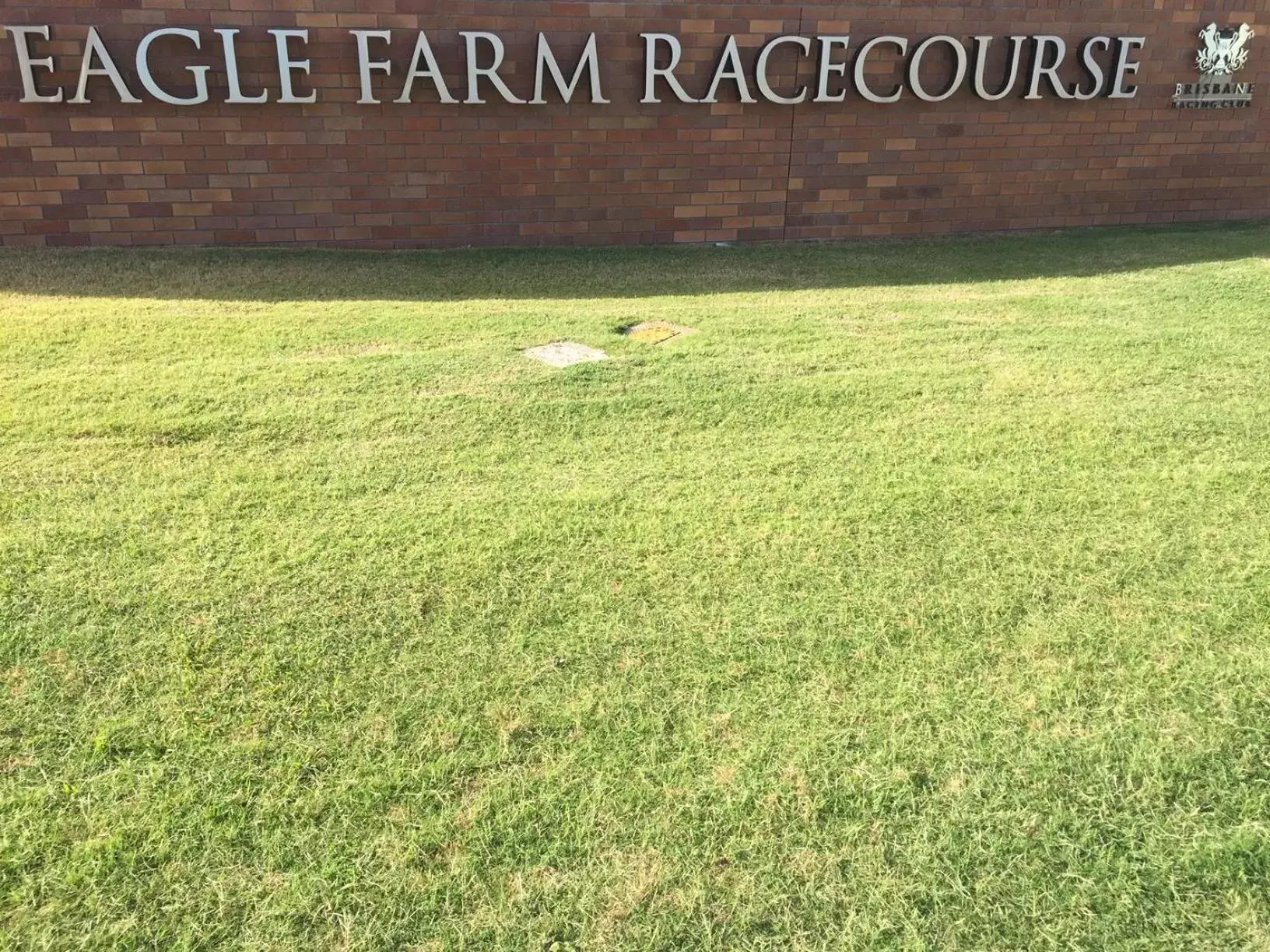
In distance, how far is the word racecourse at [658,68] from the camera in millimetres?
6484

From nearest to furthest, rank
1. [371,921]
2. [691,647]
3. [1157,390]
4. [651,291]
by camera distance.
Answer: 1. [371,921]
2. [691,647]
3. [1157,390]
4. [651,291]

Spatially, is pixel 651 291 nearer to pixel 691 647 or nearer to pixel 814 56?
pixel 814 56

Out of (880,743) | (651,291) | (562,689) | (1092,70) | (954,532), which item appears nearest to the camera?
(880,743)

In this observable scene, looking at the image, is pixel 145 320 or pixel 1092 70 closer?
pixel 145 320

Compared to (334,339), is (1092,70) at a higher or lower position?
higher

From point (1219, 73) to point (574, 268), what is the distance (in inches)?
235

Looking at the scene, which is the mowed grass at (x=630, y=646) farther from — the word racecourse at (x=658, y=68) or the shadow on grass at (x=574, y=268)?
the word racecourse at (x=658, y=68)

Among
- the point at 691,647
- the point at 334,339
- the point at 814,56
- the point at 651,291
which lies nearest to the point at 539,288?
the point at 651,291

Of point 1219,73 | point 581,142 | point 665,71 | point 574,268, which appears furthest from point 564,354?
point 1219,73

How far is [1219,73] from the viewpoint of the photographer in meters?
8.45

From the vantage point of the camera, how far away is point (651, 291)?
638cm

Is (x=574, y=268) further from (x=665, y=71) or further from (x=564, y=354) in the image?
(x=564, y=354)

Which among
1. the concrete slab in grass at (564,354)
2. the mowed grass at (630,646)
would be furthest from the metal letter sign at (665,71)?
the concrete slab in grass at (564,354)

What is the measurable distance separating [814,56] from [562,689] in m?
6.48
